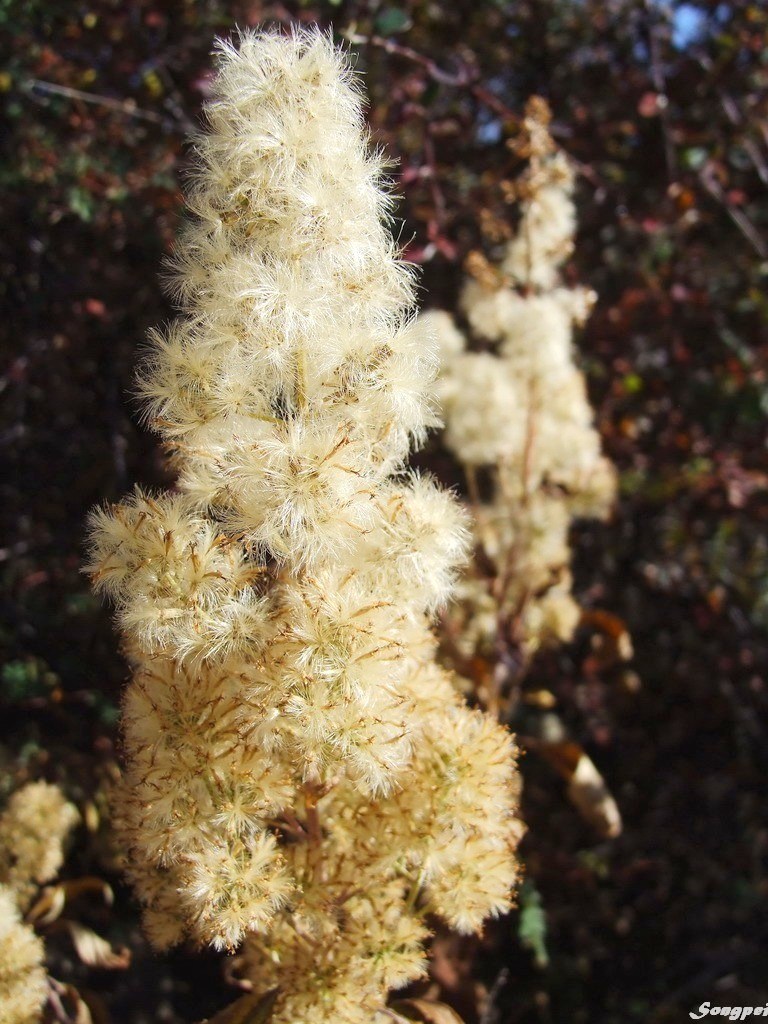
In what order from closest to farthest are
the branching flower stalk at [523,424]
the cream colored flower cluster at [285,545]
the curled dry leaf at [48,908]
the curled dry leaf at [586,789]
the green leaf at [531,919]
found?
the cream colored flower cluster at [285,545]
the curled dry leaf at [48,908]
the green leaf at [531,919]
the curled dry leaf at [586,789]
the branching flower stalk at [523,424]

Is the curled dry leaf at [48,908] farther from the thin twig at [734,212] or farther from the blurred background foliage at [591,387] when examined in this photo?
the thin twig at [734,212]

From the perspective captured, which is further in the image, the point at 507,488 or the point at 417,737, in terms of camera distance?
the point at 507,488

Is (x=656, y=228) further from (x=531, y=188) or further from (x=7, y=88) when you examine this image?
(x=7, y=88)

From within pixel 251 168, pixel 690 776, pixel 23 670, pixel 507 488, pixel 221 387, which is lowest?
pixel 23 670

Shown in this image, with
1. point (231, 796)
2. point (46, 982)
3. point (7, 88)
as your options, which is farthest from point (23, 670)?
point (7, 88)

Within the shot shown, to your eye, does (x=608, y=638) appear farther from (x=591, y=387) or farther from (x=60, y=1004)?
(x=60, y=1004)

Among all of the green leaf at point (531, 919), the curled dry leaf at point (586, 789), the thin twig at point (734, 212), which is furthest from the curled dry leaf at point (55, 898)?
the thin twig at point (734, 212)
